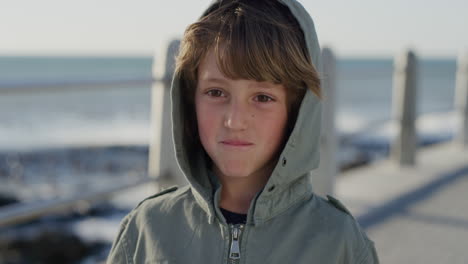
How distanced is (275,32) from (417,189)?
3.63 metres

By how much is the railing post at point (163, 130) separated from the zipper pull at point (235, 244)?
1717 mm

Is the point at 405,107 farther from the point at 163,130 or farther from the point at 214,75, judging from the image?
the point at 214,75

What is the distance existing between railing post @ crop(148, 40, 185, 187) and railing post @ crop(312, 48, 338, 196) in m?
1.04

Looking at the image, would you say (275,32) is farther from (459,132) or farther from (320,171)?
(459,132)

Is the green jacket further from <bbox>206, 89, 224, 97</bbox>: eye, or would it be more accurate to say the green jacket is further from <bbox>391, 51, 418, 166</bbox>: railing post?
<bbox>391, 51, 418, 166</bbox>: railing post

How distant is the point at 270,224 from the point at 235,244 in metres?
0.11

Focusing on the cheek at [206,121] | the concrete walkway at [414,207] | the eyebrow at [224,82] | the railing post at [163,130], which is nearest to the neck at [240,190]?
the cheek at [206,121]

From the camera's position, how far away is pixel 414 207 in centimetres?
422

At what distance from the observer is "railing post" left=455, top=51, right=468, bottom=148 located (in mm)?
6941

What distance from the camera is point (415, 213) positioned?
407 centimetres

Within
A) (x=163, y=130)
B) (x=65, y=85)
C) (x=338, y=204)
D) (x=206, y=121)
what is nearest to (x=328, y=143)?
(x=163, y=130)

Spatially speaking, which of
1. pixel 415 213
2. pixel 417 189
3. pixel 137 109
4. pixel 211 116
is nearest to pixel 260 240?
pixel 211 116

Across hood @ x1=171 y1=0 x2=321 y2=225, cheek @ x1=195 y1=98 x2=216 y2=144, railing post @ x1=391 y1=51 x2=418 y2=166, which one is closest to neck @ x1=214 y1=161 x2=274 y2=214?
hood @ x1=171 y1=0 x2=321 y2=225

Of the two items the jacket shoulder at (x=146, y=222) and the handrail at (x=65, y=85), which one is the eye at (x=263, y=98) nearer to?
the jacket shoulder at (x=146, y=222)
